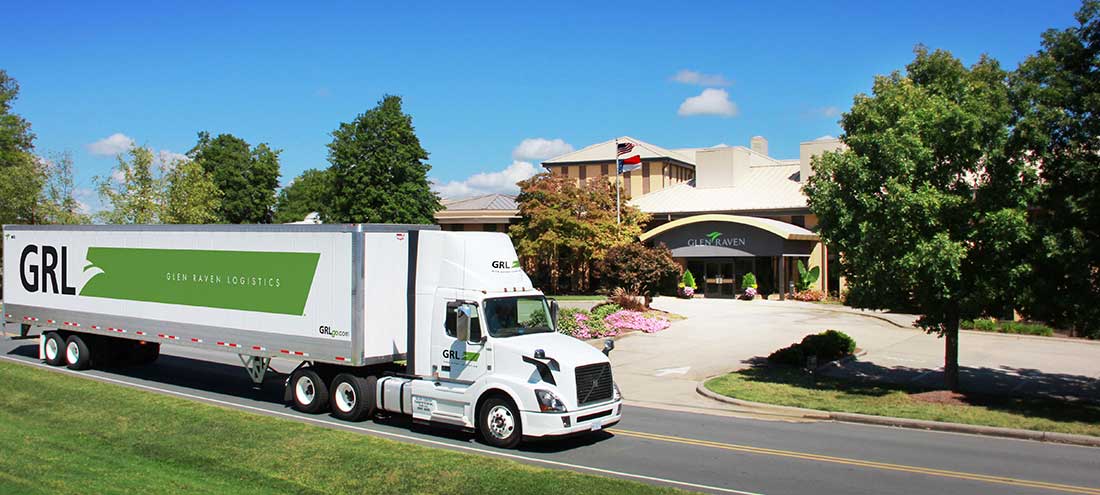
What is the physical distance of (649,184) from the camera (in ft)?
211

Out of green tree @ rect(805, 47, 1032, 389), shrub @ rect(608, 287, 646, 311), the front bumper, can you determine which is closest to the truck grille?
the front bumper

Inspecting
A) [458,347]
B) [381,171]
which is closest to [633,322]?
[458,347]

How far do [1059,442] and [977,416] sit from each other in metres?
1.85

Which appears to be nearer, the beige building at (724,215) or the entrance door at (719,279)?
the beige building at (724,215)

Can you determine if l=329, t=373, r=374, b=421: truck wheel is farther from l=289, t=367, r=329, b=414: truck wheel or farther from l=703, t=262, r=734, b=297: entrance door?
l=703, t=262, r=734, b=297: entrance door

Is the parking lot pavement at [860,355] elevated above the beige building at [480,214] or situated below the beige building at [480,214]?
below

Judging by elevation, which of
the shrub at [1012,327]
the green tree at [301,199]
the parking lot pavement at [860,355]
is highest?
the green tree at [301,199]

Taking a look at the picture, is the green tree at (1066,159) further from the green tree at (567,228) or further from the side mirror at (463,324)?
the green tree at (567,228)

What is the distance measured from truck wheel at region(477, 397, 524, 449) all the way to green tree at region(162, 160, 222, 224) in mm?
36123

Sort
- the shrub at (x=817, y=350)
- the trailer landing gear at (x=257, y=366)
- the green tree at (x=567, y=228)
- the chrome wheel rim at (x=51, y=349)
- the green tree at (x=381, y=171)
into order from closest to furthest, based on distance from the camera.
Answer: the trailer landing gear at (x=257, y=366)
the chrome wheel rim at (x=51, y=349)
the shrub at (x=817, y=350)
the green tree at (x=567, y=228)
the green tree at (x=381, y=171)

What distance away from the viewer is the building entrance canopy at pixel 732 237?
46.3 m

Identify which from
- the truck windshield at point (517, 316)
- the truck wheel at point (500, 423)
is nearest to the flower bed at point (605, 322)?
the truck windshield at point (517, 316)

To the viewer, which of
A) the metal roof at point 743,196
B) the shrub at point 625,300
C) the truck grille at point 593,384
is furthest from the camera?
the metal roof at point 743,196

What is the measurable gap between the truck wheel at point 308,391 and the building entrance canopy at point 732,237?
33199 millimetres
